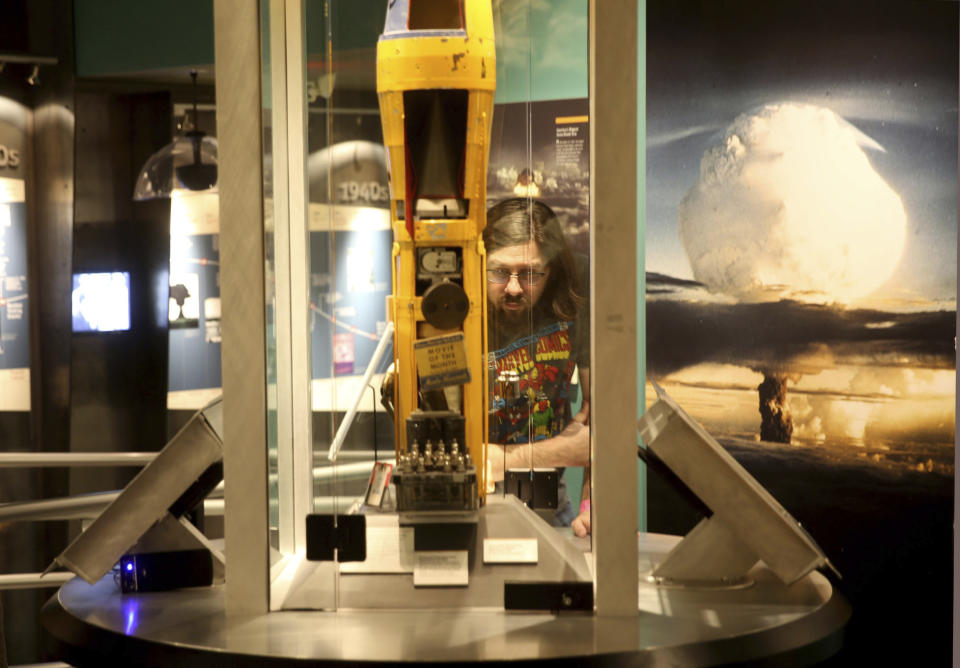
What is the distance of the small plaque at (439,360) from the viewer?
2500 mm

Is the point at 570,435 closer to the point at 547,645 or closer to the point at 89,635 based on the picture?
the point at 547,645

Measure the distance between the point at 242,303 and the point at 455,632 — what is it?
0.79 meters

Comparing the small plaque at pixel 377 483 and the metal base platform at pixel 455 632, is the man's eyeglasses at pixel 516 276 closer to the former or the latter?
the small plaque at pixel 377 483

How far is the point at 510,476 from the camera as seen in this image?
257 centimetres

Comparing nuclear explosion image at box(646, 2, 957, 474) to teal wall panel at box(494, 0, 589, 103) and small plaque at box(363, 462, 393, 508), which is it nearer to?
teal wall panel at box(494, 0, 589, 103)

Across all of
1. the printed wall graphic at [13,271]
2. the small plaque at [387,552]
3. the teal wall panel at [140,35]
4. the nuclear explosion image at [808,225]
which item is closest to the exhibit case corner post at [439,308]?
the small plaque at [387,552]

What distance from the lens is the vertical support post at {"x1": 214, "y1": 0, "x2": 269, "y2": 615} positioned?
83.9 inches

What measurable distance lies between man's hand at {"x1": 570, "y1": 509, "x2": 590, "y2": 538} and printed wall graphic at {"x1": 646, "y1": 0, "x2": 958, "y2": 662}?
6.74 ft

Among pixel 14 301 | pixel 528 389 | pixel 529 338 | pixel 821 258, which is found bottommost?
pixel 528 389

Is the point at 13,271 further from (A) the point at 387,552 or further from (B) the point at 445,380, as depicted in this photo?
(A) the point at 387,552

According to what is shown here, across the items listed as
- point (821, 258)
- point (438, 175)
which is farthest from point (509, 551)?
point (821, 258)

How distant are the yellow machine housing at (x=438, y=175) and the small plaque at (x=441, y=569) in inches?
11.7

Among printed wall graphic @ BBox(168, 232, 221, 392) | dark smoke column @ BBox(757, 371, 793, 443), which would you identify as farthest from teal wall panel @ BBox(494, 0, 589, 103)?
printed wall graphic @ BBox(168, 232, 221, 392)

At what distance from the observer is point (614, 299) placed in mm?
2094
